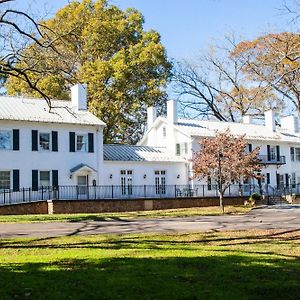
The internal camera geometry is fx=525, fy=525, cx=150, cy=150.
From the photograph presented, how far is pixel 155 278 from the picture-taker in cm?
870

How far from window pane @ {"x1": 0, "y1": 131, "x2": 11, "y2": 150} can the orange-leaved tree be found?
40.4 ft

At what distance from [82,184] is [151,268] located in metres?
27.6

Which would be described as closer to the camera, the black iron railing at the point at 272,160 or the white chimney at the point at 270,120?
the black iron railing at the point at 272,160

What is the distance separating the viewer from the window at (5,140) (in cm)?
3403

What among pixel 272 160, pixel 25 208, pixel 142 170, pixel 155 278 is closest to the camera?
pixel 155 278

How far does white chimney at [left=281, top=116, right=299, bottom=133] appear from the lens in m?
52.6

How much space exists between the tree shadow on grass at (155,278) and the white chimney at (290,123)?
43585 mm

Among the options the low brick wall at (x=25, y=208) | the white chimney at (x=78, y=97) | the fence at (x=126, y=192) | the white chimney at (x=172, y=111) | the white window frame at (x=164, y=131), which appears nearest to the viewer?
the low brick wall at (x=25, y=208)

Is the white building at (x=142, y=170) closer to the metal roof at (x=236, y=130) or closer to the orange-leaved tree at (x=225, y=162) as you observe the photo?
the metal roof at (x=236, y=130)

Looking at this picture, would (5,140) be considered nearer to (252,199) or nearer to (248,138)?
(252,199)

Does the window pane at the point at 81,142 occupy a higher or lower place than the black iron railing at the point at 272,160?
higher

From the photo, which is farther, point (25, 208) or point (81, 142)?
point (81, 142)

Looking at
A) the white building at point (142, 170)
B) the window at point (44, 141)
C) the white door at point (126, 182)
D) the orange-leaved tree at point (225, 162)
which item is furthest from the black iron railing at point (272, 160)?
the window at point (44, 141)

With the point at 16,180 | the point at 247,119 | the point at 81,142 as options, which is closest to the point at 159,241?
the point at 16,180
